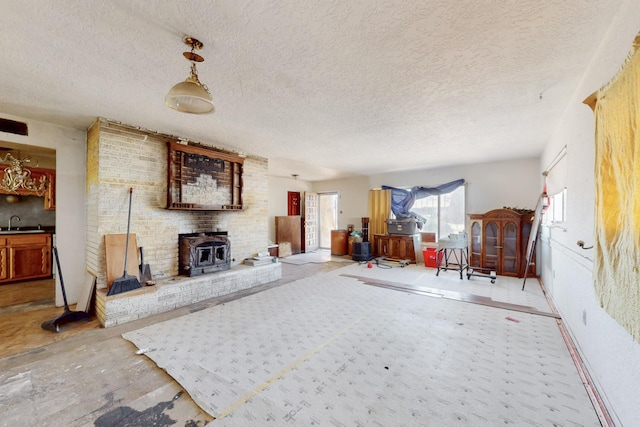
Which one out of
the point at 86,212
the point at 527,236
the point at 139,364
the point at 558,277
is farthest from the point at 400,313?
the point at 86,212

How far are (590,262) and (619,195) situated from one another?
3.22ft

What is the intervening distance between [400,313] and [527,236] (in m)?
3.74

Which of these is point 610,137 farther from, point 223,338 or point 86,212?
point 86,212

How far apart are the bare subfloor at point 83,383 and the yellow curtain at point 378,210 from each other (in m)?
6.08

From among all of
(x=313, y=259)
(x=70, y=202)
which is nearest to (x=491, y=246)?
(x=313, y=259)

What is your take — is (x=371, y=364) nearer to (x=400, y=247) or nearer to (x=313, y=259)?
(x=400, y=247)

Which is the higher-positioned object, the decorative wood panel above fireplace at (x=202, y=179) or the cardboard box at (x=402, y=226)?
the decorative wood panel above fireplace at (x=202, y=179)

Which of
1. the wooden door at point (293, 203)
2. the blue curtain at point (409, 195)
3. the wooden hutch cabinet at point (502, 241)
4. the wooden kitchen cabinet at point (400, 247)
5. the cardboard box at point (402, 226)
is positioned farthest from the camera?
the wooden door at point (293, 203)

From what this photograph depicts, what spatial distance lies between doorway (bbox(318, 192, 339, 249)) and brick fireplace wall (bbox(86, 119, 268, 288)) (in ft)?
17.3

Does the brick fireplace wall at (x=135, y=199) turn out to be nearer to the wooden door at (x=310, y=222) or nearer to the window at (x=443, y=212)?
the wooden door at (x=310, y=222)

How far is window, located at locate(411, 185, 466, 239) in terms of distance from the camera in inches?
254

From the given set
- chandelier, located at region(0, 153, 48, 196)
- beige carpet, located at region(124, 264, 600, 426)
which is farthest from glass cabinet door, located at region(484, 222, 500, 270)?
chandelier, located at region(0, 153, 48, 196)

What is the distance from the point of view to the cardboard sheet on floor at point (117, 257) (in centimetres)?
328

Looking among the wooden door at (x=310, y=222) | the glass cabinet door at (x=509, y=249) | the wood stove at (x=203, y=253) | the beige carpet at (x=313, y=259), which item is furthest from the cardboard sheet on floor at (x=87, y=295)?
the glass cabinet door at (x=509, y=249)
